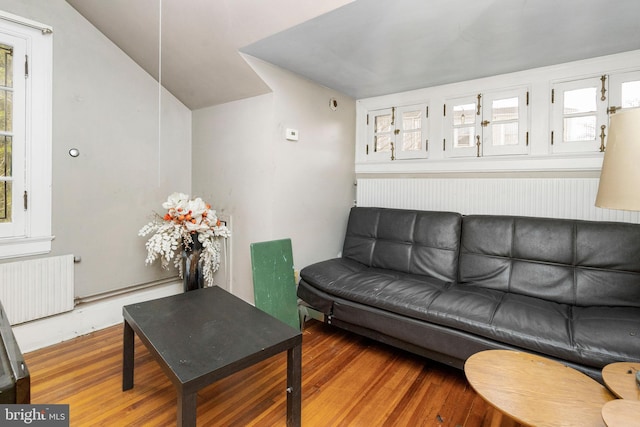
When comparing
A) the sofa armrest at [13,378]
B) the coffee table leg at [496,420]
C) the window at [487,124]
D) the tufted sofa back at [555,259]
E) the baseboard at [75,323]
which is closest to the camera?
the sofa armrest at [13,378]

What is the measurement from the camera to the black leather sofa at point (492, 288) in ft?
5.20

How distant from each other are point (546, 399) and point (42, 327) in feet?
10.0

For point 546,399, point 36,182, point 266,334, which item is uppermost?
point 36,182

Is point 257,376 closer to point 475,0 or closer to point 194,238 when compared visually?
point 194,238

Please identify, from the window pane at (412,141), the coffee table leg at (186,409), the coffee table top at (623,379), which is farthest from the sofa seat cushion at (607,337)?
the window pane at (412,141)

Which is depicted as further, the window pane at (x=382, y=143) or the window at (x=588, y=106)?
the window pane at (x=382, y=143)

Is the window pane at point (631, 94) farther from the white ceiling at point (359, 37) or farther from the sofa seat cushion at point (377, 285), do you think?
the sofa seat cushion at point (377, 285)

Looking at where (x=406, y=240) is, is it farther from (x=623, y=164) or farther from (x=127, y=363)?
(x=127, y=363)

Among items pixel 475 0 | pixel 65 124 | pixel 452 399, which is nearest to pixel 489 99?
pixel 475 0

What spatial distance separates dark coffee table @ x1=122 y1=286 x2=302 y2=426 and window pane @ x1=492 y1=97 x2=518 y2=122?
2389 mm

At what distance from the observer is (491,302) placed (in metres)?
1.91

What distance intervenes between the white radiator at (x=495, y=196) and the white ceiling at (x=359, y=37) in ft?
2.91

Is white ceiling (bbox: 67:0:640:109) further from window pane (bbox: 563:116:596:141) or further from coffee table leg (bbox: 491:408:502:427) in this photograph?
coffee table leg (bbox: 491:408:502:427)

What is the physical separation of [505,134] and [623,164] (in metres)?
1.63
